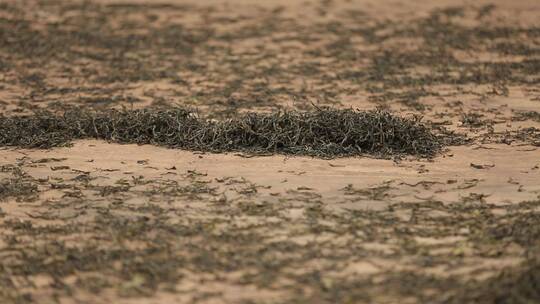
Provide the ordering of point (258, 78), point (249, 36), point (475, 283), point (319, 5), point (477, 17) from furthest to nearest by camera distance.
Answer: point (319, 5) < point (477, 17) < point (249, 36) < point (258, 78) < point (475, 283)

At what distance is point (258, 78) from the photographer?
29.1ft

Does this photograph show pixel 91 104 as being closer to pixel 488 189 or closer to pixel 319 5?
pixel 488 189

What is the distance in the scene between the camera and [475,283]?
4277 millimetres

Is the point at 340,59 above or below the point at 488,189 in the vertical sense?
above

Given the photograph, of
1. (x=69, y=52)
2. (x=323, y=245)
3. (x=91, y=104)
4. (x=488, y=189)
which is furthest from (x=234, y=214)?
(x=69, y=52)

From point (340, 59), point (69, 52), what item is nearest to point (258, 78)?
point (340, 59)

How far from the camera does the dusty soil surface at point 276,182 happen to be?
4379mm

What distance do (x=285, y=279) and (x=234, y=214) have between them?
0.92 meters

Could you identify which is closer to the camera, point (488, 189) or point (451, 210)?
point (451, 210)

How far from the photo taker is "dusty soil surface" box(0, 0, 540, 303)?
4379 mm

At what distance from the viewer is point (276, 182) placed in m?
5.80

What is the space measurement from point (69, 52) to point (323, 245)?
6.14 metres

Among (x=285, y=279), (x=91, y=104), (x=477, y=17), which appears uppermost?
(x=477, y=17)

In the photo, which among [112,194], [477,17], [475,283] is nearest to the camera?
[475,283]
